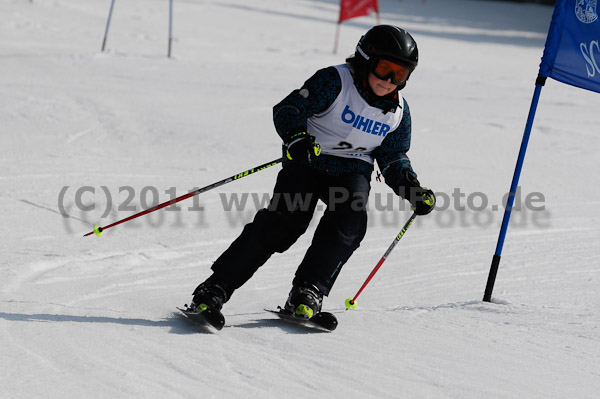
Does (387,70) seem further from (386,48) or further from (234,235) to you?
(234,235)

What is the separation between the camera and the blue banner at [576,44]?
4176 mm

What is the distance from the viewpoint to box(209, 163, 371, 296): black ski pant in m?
3.61

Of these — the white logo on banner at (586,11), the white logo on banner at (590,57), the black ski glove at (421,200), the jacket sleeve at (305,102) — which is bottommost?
the black ski glove at (421,200)

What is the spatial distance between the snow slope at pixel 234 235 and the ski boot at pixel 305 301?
108mm

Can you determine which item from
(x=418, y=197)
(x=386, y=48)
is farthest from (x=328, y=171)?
(x=386, y=48)

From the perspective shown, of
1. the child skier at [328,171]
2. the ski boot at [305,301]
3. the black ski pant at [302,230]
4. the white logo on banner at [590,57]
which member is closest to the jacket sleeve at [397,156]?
the child skier at [328,171]

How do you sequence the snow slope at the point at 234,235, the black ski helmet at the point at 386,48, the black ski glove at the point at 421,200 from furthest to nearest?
the black ski glove at the point at 421,200 → the black ski helmet at the point at 386,48 → the snow slope at the point at 234,235

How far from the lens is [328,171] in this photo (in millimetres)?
3846

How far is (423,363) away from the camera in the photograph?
320cm

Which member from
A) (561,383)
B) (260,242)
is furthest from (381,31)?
(561,383)

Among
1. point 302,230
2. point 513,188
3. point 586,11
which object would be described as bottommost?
point 302,230

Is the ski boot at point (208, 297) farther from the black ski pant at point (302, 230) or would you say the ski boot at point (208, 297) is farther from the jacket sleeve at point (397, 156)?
the jacket sleeve at point (397, 156)

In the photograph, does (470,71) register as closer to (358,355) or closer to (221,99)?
(221,99)

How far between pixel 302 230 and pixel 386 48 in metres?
0.95
